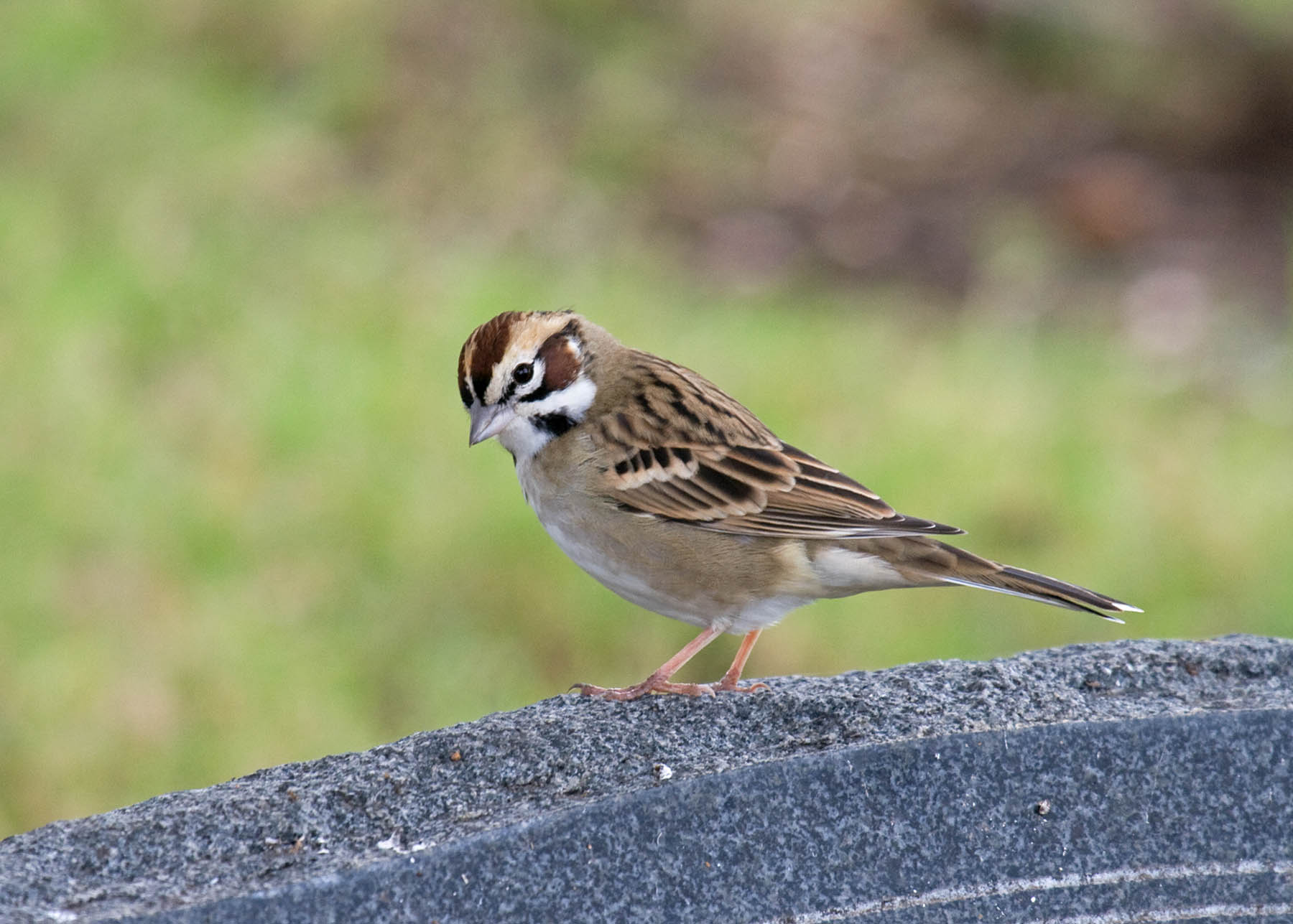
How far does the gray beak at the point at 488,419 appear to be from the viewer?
10.9 feet

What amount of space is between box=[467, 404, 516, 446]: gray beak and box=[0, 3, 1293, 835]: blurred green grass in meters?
1.71

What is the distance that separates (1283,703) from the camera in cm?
253

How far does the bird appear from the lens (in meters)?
3.32

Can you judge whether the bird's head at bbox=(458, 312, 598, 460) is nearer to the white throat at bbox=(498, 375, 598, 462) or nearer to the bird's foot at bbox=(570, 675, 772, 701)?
the white throat at bbox=(498, 375, 598, 462)

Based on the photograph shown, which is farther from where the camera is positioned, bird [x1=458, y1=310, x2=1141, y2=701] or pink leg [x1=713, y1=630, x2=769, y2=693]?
bird [x1=458, y1=310, x2=1141, y2=701]

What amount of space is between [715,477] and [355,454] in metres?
2.56

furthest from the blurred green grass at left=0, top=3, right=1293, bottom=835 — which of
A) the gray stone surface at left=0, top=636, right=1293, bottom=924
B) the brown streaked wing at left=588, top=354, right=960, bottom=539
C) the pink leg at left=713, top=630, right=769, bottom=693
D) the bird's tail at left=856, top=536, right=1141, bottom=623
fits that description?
the gray stone surface at left=0, top=636, right=1293, bottom=924

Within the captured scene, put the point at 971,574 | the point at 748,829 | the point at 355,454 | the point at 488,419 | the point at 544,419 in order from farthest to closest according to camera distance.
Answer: the point at 355,454, the point at 544,419, the point at 488,419, the point at 971,574, the point at 748,829

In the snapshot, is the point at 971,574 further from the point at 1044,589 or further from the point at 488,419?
the point at 488,419

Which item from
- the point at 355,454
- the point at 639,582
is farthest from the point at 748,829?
the point at 355,454

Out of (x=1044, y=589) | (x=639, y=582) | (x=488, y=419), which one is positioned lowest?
→ (x=1044, y=589)

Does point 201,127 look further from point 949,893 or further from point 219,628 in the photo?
point 949,893

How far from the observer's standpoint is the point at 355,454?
5801 millimetres

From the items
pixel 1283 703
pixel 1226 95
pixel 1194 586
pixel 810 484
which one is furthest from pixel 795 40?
pixel 1283 703
